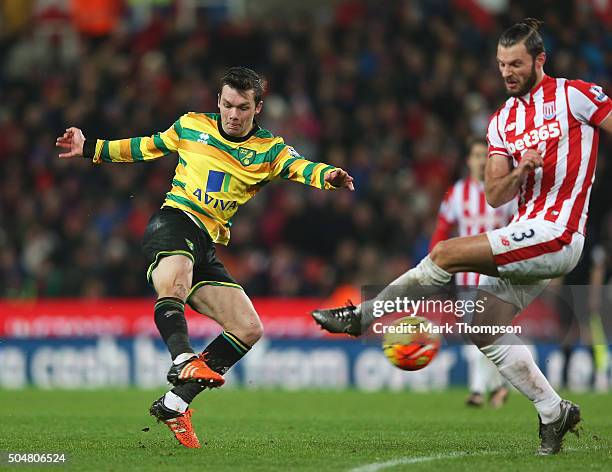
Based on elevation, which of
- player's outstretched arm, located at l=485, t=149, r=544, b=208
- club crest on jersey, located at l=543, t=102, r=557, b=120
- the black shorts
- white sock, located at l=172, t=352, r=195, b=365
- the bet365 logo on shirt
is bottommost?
white sock, located at l=172, t=352, r=195, b=365

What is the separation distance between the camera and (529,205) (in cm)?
653

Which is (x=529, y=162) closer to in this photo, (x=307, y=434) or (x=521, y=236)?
(x=521, y=236)

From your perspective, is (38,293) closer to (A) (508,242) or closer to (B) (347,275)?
(B) (347,275)

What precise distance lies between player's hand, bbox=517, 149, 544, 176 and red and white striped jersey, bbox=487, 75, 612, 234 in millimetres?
313

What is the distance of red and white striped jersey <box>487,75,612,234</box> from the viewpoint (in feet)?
21.0

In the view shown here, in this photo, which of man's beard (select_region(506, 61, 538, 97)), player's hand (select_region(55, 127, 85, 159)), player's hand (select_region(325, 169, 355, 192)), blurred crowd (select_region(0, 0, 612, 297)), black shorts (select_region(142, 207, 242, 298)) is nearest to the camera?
man's beard (select_region(506, 61, 538, 97))

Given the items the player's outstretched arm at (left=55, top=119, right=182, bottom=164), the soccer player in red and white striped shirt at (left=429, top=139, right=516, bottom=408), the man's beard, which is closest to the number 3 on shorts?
the man's beard

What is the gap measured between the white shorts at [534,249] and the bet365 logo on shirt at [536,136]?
0.45m

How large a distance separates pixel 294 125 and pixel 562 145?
10882 mm

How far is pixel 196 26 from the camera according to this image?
1928 cm

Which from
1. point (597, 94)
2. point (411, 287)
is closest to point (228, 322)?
point (411, 287)

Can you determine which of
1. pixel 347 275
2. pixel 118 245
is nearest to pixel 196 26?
pixel 118 245

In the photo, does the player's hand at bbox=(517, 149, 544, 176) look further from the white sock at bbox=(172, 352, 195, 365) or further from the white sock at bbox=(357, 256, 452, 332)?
the white sock at bbox=(172, 352, 195, 365)

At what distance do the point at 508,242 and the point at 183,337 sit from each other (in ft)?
6.34
